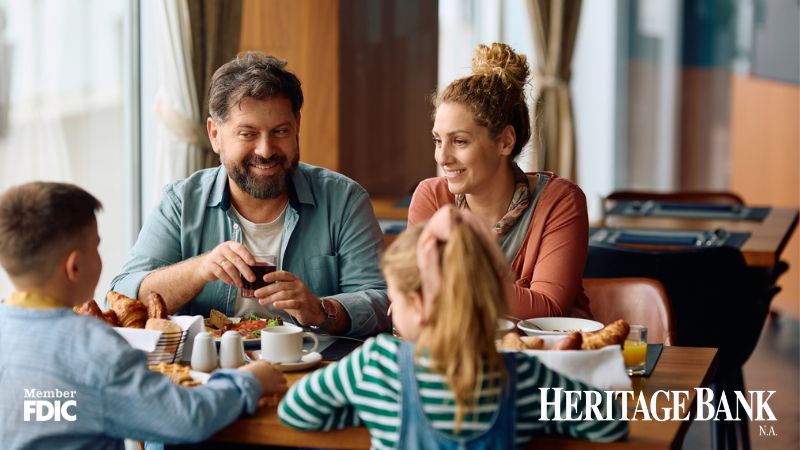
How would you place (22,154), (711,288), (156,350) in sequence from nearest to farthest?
(156,350)
(711,288)
(22,154)

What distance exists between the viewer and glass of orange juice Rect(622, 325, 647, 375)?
213cm

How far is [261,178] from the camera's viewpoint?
272 cm

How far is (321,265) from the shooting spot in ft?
9.11

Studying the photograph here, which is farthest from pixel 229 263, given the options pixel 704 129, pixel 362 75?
pixel 704 129

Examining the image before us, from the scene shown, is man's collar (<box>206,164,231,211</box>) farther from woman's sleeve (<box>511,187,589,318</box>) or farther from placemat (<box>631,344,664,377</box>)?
placemat (<box>631,344,664,377</box>)

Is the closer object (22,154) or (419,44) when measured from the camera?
(22,154)

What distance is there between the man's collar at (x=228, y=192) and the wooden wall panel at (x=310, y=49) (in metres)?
2.35

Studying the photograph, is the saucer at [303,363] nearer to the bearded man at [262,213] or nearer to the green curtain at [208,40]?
the bearded man at [262,213]

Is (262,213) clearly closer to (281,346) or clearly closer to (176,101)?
(281,346)

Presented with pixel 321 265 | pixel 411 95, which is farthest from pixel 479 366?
pixel 411 95

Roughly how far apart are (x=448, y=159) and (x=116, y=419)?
4.31 ft

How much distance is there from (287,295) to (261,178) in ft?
1.46

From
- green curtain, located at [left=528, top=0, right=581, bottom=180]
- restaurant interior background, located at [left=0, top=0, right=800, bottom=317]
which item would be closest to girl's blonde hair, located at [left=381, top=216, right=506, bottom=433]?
restaurant interior background, located at [left=0, top=0, right=800, bottom=317]

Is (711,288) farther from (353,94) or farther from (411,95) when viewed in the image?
(411,95)
